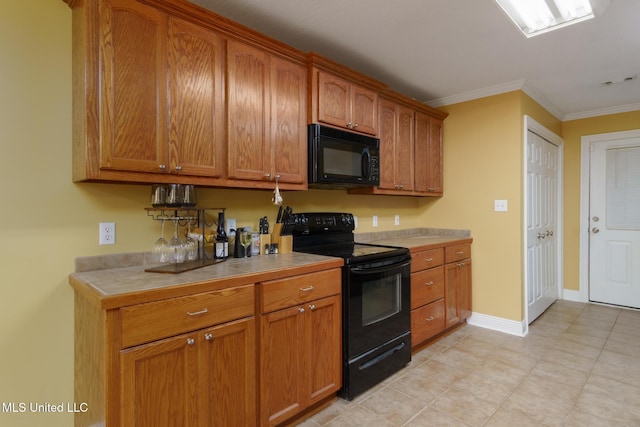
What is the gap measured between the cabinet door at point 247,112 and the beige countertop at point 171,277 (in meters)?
0.54

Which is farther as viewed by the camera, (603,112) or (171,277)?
(603,112)

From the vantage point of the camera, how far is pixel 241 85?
6.49ft

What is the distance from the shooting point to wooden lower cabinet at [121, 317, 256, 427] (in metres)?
1.29

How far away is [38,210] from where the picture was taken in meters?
1.62

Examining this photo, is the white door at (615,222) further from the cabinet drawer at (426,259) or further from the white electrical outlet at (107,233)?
the white electrical outlet at (107,233)

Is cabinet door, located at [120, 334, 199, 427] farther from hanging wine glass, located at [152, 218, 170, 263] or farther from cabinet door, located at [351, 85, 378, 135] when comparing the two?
cabinet door, located at [351, 85, 378, 135]

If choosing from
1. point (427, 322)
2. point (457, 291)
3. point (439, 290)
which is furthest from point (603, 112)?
point (427, 322)

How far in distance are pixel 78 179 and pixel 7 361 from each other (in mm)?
896

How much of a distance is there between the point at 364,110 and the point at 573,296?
3.92 metres

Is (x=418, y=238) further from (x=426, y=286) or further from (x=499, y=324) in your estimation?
(x=499, y=324)

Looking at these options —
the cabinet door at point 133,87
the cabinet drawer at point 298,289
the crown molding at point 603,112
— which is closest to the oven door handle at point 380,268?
the cabinet drawer at point 298,289

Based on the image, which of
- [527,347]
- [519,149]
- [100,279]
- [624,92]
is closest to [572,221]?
[624,92]

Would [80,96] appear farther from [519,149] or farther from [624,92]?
[624,92]

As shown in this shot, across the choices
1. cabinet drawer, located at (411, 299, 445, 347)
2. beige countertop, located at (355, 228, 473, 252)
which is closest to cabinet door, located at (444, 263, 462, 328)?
cabinet drawer, located at (411, 299, 445, 347)
